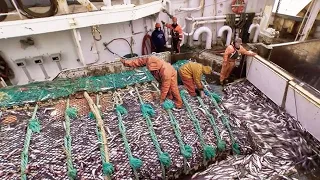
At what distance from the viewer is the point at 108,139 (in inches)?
165

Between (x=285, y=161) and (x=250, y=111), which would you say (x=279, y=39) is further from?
(x=285, y=161)

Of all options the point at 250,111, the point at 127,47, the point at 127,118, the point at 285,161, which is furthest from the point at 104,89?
the point at 285,161

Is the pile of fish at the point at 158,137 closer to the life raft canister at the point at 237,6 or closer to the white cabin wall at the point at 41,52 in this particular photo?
the white cabin wall at the point at 41,52

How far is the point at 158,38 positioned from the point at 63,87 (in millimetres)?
4456

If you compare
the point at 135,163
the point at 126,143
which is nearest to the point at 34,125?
the point at 126,143

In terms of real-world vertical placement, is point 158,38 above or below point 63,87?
above

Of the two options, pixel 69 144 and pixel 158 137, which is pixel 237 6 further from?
pixel 69 144

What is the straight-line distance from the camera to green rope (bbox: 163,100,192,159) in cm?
416

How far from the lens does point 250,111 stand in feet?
19.0

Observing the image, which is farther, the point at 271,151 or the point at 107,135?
the point at 271,151

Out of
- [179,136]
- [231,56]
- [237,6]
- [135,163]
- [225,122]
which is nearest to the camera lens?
[135,163]

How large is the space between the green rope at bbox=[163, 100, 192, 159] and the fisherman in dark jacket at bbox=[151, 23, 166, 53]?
4.09 m

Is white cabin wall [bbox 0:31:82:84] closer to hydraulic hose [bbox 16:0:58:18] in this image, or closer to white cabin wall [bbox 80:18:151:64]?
white cabin wall [bbox 80:18:151:64]

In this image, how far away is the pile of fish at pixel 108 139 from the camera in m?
3.75
